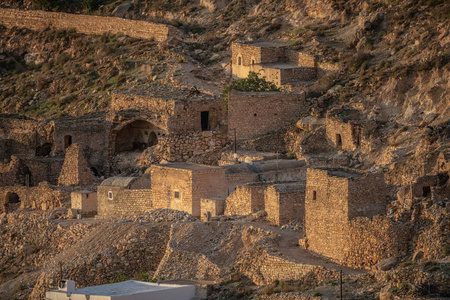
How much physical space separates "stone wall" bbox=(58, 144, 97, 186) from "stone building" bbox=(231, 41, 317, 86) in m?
8.22

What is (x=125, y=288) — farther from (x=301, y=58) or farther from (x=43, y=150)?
(x=301, y=58)

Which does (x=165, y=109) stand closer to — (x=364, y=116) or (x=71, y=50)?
(x=364, y=116)

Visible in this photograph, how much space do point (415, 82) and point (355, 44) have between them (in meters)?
6.21

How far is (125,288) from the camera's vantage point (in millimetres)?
37281

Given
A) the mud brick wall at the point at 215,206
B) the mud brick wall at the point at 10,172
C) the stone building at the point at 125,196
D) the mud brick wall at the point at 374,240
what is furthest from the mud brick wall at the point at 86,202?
the mud brick wall at the point at 374,240

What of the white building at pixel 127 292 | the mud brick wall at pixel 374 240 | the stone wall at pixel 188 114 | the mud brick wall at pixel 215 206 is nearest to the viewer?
the mud brick wall at pixel 374 240

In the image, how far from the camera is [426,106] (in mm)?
48469

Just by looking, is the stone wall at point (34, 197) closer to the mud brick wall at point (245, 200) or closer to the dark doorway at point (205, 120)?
the dark doorway at point (205, 120)

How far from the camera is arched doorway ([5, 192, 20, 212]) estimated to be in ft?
173

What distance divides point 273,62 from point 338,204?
2149 cm

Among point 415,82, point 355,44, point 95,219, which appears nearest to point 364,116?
point 415,82

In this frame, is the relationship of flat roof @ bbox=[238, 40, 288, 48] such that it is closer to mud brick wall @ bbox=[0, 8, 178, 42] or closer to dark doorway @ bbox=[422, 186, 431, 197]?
mud brick wall @ bbox=[0, 8, 178, 42]

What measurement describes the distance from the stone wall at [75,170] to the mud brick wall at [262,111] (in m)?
5.43

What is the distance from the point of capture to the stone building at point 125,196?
155 feet
